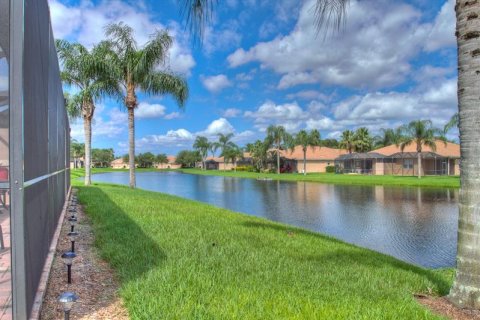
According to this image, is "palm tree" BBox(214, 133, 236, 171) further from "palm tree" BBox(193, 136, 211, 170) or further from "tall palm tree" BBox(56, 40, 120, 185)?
"tall palm tree" BBox(56, 40, 120, 185)

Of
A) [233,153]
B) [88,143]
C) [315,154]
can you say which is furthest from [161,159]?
[88,143]

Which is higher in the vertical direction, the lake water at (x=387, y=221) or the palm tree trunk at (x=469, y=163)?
the palm tree trunk at (x=469, y=163)

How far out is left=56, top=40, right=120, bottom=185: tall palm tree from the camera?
2417cm

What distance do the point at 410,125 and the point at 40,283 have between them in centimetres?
5356

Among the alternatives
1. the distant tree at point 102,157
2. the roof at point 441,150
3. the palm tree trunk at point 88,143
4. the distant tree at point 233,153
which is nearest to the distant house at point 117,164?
the distant tree at point 102,157

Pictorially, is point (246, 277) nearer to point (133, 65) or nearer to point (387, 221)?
point (387, 221)

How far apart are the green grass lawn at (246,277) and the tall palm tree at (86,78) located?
16830 mm

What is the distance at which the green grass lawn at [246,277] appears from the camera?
13.2 ft

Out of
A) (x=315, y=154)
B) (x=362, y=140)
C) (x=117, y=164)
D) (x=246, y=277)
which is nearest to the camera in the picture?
(x=246, y=277)

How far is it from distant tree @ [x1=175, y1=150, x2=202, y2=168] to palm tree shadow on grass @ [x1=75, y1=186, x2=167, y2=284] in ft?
403

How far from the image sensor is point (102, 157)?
15700 cm

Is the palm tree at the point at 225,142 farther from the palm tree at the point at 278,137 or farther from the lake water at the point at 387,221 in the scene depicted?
the lake water at the point at 387,221

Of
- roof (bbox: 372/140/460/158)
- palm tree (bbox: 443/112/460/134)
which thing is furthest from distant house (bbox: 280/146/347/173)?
palm tree (bbox: 443/112/460/134)

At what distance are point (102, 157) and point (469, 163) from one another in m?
161
